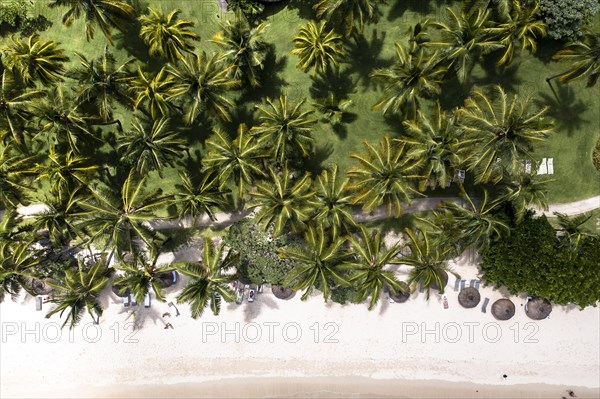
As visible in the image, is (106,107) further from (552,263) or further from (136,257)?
(552,263)

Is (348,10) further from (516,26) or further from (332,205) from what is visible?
(332,205)

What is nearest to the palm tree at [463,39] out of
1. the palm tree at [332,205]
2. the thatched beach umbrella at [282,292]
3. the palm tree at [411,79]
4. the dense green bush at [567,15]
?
the palm tree at [411,79]

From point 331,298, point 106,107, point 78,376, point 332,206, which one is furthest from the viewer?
point 78,376

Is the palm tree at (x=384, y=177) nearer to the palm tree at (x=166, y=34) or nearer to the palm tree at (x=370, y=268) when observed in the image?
the palm tree at (x=370, y=268)

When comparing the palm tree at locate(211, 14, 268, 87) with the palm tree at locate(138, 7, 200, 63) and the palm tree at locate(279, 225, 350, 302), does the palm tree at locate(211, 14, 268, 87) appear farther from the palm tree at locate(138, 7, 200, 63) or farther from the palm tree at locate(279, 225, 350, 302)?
the palm tree at locate(279, 225, 350, 302)

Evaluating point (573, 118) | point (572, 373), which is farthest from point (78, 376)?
point (573, 118)

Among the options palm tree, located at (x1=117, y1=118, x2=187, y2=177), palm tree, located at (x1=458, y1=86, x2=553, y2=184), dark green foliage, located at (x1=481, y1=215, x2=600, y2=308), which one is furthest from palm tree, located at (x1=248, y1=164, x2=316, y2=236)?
dark green foliage, located at (x1=481, y1=215, x2=600, y2=308)
